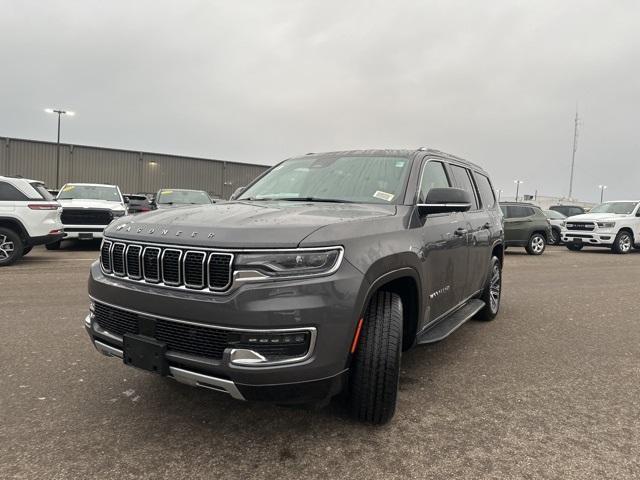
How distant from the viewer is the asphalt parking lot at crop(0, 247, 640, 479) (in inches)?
98.3

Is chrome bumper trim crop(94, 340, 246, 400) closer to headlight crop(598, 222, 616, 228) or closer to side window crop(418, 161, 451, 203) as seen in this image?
side window crop(418, 161, 451, 203)

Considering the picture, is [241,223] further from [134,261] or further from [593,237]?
[593,237]

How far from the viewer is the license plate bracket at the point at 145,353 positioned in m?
2.52

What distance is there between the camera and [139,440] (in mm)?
2717

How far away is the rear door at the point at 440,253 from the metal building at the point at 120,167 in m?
32.6

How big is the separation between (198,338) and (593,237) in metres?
17.0

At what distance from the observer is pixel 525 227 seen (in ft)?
49.4

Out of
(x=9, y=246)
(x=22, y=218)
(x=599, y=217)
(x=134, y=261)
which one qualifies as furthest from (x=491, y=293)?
(x=599, y=217)

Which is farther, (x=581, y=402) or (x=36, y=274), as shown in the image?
(x=36, y=274)

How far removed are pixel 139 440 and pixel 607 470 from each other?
2.50 meters

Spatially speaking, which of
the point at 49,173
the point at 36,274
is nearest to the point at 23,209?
the point at 36,274

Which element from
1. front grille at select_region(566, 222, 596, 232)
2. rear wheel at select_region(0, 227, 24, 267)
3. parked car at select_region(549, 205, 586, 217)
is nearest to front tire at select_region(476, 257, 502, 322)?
rear wheel at select_region(0, 227, 24, 267)

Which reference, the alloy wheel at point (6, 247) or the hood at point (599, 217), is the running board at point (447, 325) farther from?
the hood at point (599, 217)

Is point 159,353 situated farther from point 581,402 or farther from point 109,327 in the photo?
point 581,402
